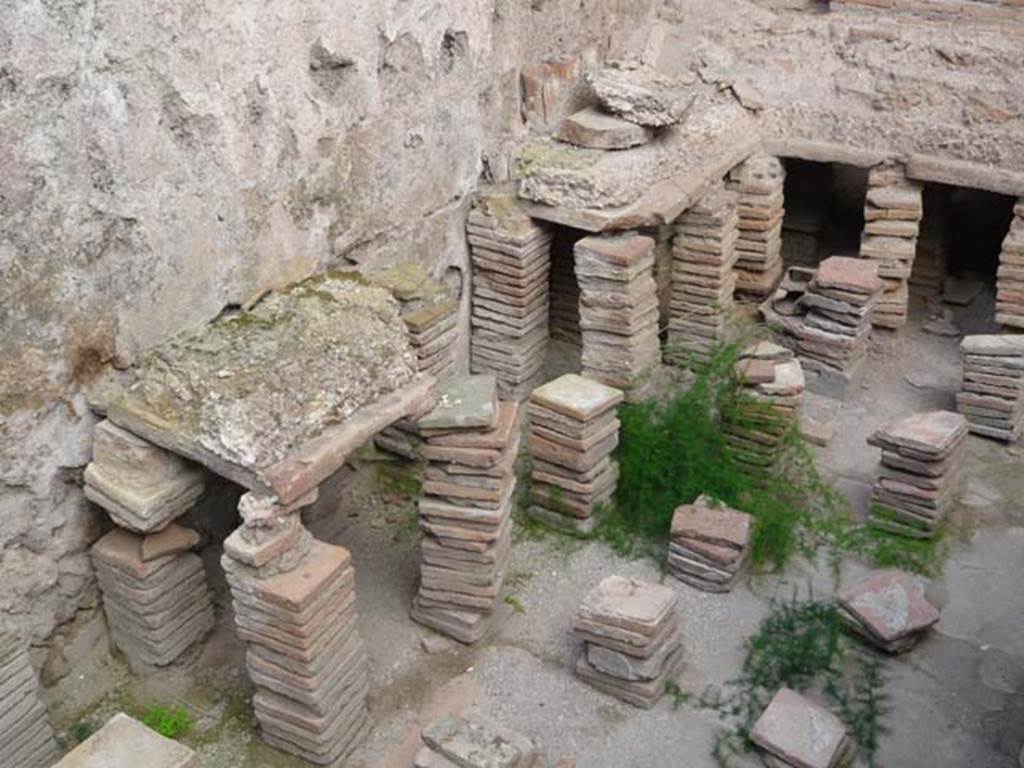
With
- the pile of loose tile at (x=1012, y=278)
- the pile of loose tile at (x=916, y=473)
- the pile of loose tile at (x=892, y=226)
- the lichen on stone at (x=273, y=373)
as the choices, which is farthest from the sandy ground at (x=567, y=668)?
the pile of loose tile at (x=892, y=226)

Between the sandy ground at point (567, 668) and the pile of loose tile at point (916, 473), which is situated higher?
the pile of loose tile at point (916, 473)

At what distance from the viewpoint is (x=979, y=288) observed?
1011 centimetres

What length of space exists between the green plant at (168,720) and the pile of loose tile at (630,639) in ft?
6.63

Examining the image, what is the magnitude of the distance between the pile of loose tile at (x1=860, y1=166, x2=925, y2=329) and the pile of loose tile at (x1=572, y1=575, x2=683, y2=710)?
3.88m

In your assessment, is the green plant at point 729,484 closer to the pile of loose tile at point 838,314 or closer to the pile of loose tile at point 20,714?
the pile of loose tile at point 838,314

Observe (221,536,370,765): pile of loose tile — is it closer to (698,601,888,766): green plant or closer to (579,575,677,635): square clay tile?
(579,575,677,635): square clay tile

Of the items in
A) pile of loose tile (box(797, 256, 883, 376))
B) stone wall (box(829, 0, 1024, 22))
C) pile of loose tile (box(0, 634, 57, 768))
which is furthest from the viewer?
stone wall (box(829, 0, 1024, 22))

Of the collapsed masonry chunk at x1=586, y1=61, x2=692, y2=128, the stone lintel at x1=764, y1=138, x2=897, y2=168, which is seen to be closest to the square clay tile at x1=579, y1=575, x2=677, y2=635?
the collapsed masonry chunk at x1=586, y1=61, x2=692, y2=128

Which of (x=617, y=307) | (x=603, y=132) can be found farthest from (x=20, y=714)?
(x=603, y=132)

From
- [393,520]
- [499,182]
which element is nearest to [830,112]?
[499,182]

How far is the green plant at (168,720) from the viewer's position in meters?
6.04

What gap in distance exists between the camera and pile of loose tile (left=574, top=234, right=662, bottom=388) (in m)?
7.97

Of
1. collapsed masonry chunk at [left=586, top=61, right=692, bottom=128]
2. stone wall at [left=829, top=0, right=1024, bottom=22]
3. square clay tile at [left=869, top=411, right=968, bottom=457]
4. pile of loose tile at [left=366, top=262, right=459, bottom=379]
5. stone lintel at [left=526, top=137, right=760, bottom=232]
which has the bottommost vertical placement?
square clay tile at [left=869, top=411, right=968, bottom=457]

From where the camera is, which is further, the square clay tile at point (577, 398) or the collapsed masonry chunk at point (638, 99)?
the collapsed masonry chunk at point (638, 99)
